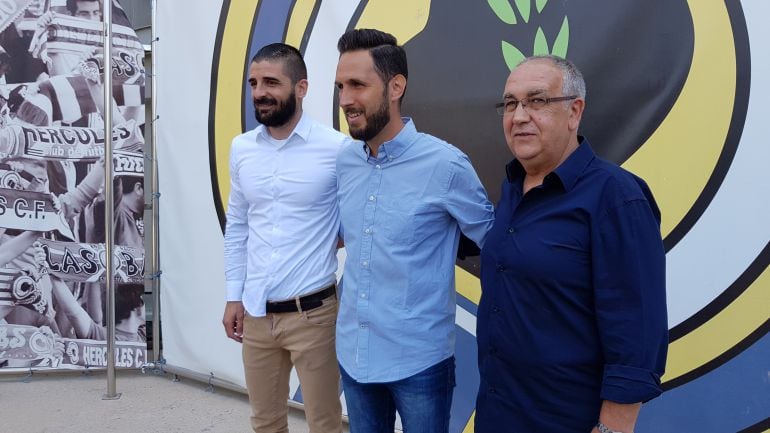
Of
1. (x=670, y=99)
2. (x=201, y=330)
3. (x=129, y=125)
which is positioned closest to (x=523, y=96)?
(x=670, y=99)

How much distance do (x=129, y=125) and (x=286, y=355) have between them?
2333mm

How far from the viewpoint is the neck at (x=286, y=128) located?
2.13m

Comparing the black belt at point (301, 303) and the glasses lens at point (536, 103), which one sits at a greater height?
the glasses lens at point (536, 103)

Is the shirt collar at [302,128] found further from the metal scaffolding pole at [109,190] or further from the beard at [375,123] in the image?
the metal scaffolding pole at [109,190]

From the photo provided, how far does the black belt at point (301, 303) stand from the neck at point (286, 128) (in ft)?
1.78

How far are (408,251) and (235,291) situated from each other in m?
0.89

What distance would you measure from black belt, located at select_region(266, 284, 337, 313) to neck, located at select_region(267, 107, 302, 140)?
0.54 m

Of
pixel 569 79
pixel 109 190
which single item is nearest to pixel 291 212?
pixel 569 79

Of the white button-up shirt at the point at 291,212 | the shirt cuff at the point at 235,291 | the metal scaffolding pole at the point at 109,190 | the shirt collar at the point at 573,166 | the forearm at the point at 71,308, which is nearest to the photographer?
the shirt collar at the point at 573,166

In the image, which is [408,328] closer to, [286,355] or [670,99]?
[286,355]

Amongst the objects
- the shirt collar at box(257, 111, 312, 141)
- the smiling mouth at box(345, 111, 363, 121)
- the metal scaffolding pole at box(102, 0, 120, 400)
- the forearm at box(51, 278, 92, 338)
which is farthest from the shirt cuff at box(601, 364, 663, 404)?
the forearm at box(51, 278, 92, 338)

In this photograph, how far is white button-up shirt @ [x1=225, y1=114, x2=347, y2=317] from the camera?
2068mm

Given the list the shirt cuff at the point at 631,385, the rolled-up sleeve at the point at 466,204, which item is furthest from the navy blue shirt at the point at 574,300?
the rolled-up sleeve at the point at 466,204

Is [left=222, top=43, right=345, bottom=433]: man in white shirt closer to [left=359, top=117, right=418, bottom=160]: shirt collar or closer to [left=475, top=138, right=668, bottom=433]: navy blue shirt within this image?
[left=359, top=117, right=418, bottom=160]: shirt collar
